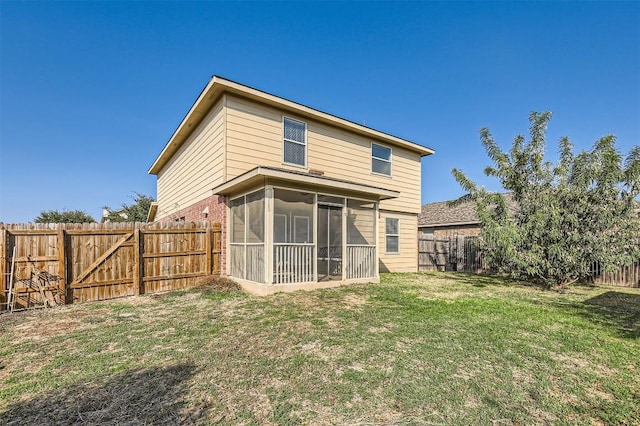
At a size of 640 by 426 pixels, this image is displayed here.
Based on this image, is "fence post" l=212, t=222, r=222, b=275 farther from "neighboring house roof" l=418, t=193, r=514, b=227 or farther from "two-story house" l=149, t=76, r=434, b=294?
"neighboring house roof" l=418, t=193, r=514, b=227

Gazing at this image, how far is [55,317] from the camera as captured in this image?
6.03 meters

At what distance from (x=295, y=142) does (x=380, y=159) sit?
4227 millimetres

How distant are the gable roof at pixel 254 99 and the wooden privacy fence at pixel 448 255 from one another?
4.77 meters

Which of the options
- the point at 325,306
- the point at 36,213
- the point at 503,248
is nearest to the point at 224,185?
the point at 325,306

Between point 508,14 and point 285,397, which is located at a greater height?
point 508,14

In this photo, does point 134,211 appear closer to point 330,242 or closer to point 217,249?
point 217,249

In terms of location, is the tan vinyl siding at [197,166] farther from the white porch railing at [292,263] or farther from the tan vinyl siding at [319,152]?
the white porch railing at [292,263]

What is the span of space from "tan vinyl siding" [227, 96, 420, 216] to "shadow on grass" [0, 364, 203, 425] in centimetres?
629

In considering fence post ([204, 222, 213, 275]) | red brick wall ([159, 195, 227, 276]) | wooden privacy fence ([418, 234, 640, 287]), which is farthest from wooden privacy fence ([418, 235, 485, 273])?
fence post ([204, 222, 213, 275])

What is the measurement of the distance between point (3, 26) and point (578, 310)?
1585 centimetres

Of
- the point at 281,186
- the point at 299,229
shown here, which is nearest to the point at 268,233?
the point at 281,186

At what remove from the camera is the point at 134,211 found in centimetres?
2923

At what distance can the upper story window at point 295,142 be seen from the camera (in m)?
10.1

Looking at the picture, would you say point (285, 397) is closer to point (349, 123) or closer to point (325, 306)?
point (325, 306)
